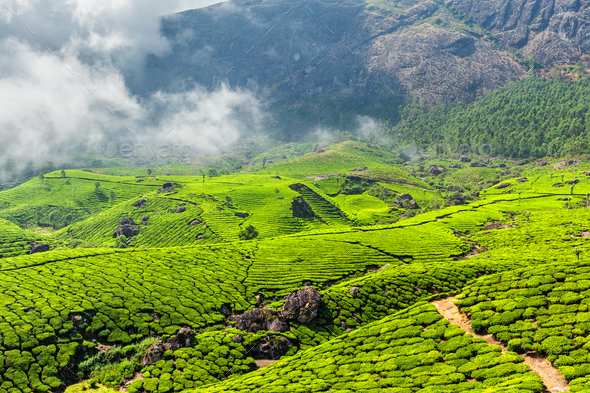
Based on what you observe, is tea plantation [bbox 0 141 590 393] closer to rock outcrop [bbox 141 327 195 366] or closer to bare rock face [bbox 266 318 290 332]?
rock outcrop [bbox 141 327 195 366]

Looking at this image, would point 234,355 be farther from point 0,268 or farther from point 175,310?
point 0,268

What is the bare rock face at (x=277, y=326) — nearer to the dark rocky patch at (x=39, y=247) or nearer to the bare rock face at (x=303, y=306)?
the bare rock face at (x=303, y=306)

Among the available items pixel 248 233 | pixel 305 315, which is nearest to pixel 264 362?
pixel 305 315

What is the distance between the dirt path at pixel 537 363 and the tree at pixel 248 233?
120688 mm

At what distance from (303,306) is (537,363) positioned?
4395 cm

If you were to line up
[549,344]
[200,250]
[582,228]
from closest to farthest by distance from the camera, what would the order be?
1. [549,344]
2. [582,228]
3. [200,250]

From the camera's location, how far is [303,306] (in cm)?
7269

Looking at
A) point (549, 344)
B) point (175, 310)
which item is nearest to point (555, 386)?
point (549, 344)

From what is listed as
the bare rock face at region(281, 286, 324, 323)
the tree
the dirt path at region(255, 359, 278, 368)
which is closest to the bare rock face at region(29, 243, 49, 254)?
the tree

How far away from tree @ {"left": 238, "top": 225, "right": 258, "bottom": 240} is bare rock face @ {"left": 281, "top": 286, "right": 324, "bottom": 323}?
311 ft

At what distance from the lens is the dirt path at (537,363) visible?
115 ft

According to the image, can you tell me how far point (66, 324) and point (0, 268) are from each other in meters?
44.7

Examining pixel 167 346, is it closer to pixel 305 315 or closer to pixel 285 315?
pixel 285 315

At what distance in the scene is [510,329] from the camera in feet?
153
